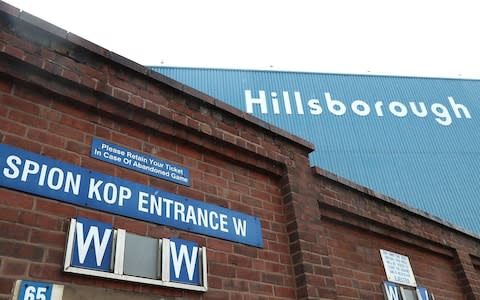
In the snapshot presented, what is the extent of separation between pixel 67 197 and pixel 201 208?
113 centimetres

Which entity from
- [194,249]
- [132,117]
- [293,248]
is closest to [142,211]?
[194,249]

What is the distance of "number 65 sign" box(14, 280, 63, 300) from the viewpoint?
238 centimetres

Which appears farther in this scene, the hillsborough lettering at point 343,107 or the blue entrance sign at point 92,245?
the hillsborough lettering at point 343,107

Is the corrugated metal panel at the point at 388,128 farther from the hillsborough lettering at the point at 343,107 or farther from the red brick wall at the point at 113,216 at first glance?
the red brick wall at the point at 113,216

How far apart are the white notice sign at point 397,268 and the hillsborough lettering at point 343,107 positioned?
1421cm

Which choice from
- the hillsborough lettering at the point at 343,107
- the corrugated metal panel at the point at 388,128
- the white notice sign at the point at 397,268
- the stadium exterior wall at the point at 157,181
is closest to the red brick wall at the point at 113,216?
the stadium exterior wall at the point at 157,181

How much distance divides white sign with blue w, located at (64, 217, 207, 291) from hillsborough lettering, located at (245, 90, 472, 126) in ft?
53.3

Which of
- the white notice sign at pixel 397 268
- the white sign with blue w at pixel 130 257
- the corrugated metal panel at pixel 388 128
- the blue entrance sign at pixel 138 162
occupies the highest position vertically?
the corrugated metal panel at pixel 388 128

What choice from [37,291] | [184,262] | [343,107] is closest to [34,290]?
[37,291]

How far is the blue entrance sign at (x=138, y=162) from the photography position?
10.5 ft

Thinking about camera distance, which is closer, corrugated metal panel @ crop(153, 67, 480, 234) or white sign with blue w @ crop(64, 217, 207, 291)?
white sign with blue w @ crop(64, 217, 207, 291)

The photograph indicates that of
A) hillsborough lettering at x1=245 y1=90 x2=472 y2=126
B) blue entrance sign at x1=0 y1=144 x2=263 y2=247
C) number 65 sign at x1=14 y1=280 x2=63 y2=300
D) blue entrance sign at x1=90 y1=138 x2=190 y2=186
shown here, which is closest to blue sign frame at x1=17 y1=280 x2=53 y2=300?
number 65 sign at x1=14 y1=280 x2=63 y2=300

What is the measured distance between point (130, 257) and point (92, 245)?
286 mm

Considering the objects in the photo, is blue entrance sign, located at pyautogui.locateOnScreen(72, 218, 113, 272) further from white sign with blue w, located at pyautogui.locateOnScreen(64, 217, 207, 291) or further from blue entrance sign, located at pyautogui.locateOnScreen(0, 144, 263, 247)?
blue entrance sign, located at pyautogui.locateOnScreen(0, 144, 263, 247)
